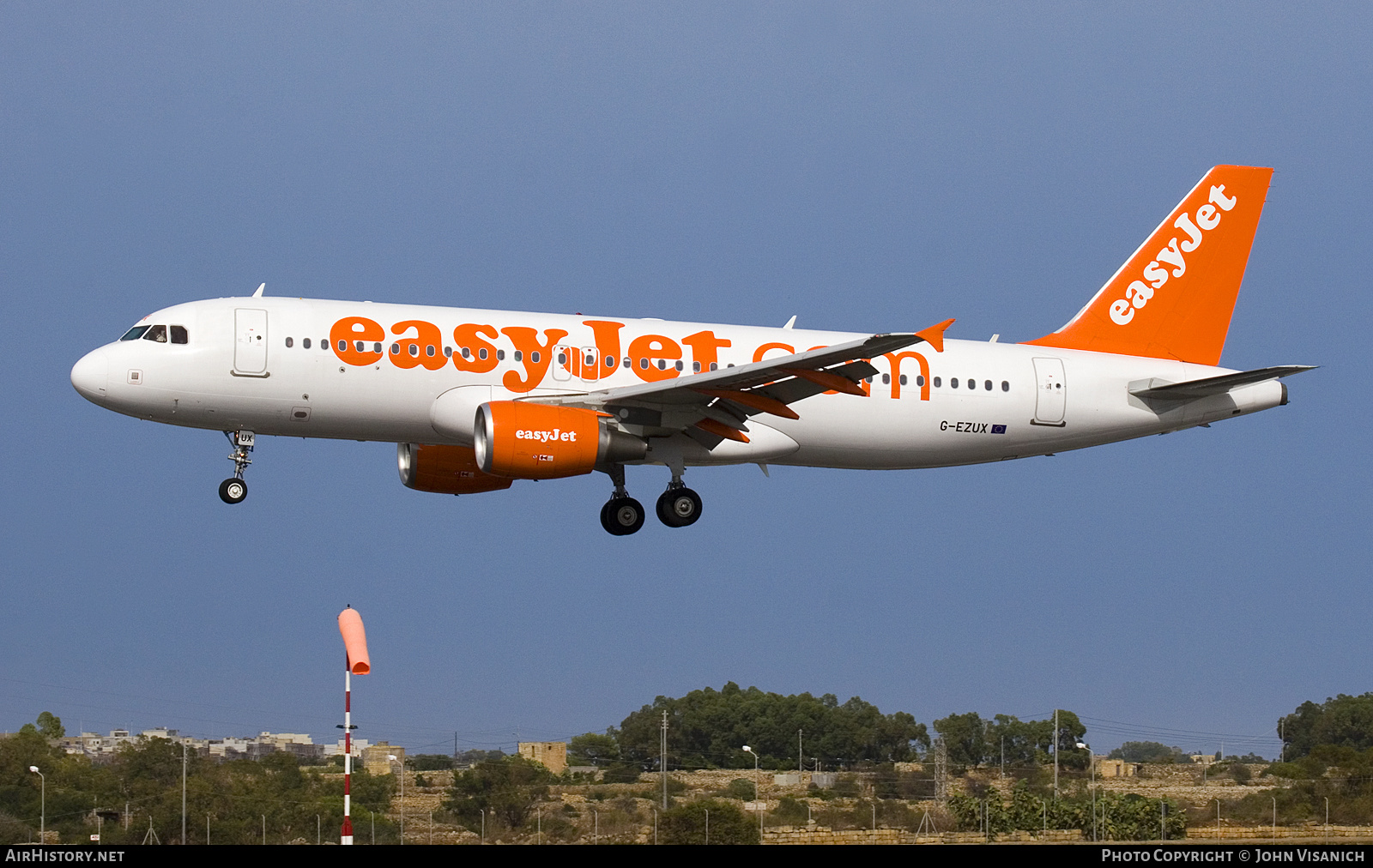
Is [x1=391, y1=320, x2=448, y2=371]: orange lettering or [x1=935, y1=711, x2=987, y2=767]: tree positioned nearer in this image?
[x1=391, y1=320, x2=448, y2=371]: orange lettering

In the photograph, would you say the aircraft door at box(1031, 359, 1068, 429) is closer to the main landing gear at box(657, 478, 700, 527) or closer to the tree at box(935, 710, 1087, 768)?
the main landing gear at box(657, 478, 700, 527)

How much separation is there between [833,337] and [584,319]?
5.68 meters

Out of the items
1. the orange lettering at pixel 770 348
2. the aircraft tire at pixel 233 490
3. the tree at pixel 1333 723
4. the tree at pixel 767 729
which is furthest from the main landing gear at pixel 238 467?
the tree at pixel 1333 723

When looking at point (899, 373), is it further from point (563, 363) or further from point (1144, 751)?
point (1144, 751)

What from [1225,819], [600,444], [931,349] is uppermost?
[931,349]

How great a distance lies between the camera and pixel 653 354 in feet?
114

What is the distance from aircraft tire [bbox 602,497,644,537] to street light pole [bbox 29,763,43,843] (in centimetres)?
1399

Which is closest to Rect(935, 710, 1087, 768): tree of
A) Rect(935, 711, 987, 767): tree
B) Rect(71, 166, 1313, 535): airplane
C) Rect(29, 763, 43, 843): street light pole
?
Rect(935, 711, 987, 767): tree

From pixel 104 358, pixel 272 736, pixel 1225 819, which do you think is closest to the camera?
pixel 104 358

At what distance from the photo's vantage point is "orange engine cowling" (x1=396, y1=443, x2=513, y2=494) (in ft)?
121

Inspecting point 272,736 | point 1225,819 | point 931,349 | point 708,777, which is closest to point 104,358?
point 931,349

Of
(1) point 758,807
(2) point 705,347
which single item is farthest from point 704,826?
(2) point 705,347
